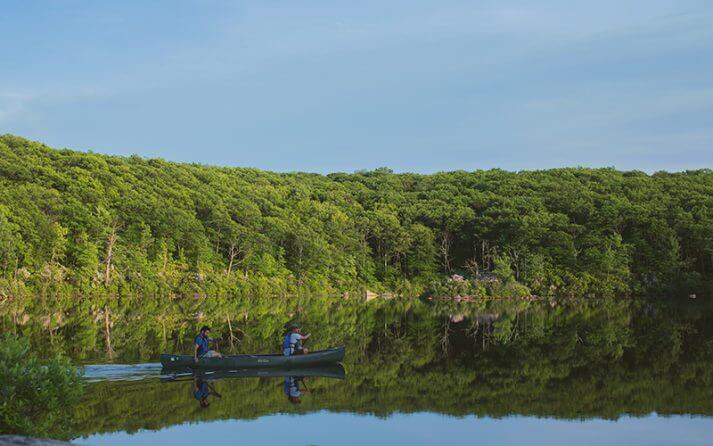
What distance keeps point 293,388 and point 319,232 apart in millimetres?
55030

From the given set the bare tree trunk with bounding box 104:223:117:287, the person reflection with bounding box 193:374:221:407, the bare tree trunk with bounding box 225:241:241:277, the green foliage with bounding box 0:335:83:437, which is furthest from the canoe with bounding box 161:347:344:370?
the bare tree trunk with bounding box 225:241:241:277

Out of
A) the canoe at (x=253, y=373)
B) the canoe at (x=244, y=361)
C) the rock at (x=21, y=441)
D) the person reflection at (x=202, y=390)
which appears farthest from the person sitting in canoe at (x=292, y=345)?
the rock at (x=21, y=441)

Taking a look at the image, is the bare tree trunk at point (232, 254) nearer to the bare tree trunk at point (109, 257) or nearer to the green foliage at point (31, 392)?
the bare tree trunk at point (109, 257)

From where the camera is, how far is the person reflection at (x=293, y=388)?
634 inches

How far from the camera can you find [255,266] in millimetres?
65625

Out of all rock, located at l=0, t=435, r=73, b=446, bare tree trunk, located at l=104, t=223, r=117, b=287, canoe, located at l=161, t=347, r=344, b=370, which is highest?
bare tree trunk, located at l=104, t=223, r=117, b=287

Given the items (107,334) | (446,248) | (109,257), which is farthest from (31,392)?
(446,248)

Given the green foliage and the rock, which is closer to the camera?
the rock

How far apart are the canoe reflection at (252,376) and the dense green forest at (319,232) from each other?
32.5 meters

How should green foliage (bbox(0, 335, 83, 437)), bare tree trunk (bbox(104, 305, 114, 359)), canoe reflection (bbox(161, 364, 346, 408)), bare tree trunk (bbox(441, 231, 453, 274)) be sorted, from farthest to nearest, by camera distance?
bare tree trunk (bbox(441, 231, 453, 274)), bare tree trunk (bbox(104, 305, 114, 359)), canoe reflection (bbox(161, 364, 346, 408)), green foliage (bbox(0, 335, 83, 437))

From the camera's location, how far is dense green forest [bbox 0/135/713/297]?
2137 inches

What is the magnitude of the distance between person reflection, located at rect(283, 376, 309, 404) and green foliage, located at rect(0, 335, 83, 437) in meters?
5.64

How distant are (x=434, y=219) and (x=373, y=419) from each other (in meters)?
61.8

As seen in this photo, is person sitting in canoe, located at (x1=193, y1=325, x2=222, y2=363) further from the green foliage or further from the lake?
the green foliage
